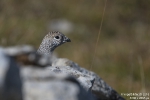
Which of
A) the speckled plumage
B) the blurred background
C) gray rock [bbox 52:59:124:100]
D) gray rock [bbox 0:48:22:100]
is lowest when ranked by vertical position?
gray rock [bbox 0:48:22:100]

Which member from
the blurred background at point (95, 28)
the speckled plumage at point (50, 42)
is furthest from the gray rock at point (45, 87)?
the blurred background at point (95, 28)

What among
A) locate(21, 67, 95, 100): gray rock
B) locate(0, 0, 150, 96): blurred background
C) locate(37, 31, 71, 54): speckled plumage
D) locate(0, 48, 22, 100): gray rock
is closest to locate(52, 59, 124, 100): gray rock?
locate(37, 31, 71, 54): speckled plumage

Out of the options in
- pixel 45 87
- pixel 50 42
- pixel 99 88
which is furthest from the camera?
pixel 50 42

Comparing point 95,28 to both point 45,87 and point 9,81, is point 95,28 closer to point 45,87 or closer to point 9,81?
point 45,87

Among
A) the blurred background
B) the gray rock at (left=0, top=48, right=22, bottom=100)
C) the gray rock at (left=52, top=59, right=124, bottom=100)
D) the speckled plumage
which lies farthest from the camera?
the blurred background

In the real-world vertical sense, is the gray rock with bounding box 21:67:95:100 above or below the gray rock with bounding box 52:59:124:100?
below

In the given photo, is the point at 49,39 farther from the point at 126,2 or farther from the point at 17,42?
the point at 126,2

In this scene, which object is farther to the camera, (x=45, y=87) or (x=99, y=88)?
(x=99, y=88)

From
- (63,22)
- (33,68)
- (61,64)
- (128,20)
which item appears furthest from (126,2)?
(33,68)

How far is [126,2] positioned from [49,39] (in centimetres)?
1532

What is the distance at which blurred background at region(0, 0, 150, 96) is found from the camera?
50.3ft

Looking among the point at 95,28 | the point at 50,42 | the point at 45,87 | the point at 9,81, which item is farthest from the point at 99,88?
the point at 95,28

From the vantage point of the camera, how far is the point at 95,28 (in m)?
21.9

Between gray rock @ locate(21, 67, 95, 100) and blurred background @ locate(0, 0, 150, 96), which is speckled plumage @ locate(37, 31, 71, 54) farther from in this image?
blurred background @ locate(0, 0, 150, 96)
